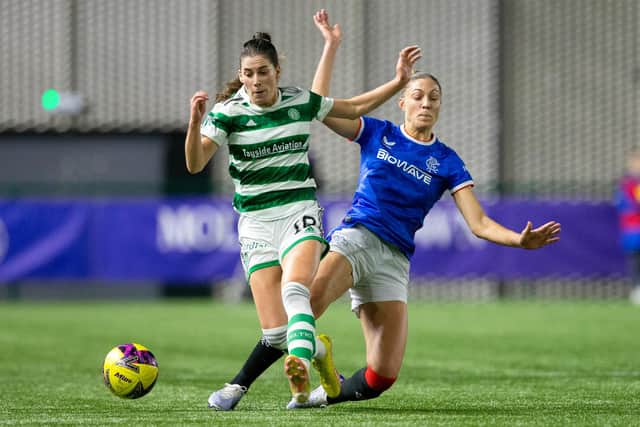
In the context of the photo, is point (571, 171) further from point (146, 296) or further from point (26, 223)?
point (26, 223)

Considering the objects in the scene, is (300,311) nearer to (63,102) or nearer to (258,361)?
(258,361)

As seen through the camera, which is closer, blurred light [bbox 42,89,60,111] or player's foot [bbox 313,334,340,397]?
player's foot [bbox 313,334,340,397]

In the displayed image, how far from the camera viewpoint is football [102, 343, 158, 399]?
20.1ft

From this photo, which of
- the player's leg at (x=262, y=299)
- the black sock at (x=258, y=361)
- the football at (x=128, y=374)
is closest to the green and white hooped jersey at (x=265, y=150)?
the player's leg at (x=262, y=299)

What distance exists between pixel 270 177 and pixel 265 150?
13 cm

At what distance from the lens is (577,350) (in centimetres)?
1009

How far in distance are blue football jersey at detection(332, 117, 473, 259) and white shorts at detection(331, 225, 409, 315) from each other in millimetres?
45

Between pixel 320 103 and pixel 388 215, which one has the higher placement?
pixel 320 103

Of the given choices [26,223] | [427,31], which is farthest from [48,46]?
[427,31]

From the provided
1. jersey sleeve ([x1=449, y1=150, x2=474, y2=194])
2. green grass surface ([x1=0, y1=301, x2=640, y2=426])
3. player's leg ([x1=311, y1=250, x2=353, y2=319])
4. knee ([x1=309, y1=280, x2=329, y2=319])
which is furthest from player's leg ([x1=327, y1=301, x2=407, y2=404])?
jersey sleeve ([x1=449, y1=150, x2=474, y2=194])

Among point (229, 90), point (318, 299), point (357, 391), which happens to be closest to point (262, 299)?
point (318, 299)

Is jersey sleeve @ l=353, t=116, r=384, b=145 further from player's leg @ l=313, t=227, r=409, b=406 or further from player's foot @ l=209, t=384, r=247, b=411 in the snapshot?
player's foot @ l=209, t=384, r=247, b=411

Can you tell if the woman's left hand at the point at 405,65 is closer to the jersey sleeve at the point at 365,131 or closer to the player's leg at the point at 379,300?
the jersey sleeve at the point at 365,131

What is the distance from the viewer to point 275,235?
19.2 feet
